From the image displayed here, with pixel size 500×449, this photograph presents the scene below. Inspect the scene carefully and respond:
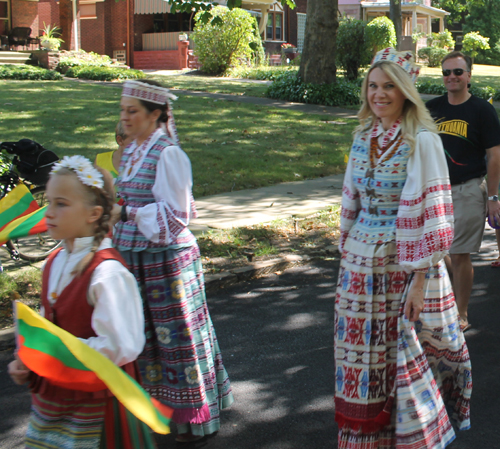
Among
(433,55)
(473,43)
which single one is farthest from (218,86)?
(473,43)

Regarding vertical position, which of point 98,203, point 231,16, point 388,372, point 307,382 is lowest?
point 307,382

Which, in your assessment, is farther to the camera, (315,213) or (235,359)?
(315,213)

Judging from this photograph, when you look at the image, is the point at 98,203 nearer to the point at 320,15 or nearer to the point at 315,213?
the point at 315,213

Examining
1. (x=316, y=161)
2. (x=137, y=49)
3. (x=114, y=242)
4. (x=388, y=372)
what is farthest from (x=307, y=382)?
(x=137, y=49)

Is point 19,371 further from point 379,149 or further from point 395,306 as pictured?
point 379,149

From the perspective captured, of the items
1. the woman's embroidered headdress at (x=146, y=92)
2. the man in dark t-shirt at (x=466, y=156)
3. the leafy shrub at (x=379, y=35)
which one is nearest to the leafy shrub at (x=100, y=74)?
the leafy shrub at (x=379, y=35)

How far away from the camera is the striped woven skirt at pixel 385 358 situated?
117 inches

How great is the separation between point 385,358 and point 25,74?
21236 mm

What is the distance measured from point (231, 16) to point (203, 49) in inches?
75.5

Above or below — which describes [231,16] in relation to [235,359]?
above

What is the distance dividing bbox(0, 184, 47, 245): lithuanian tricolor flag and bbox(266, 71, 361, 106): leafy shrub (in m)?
17.1

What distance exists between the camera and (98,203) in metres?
2.45

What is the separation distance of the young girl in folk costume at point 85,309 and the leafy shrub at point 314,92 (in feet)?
56.9

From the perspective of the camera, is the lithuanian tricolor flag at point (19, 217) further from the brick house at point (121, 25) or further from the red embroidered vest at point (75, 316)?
the brick house at point (121, 25)
